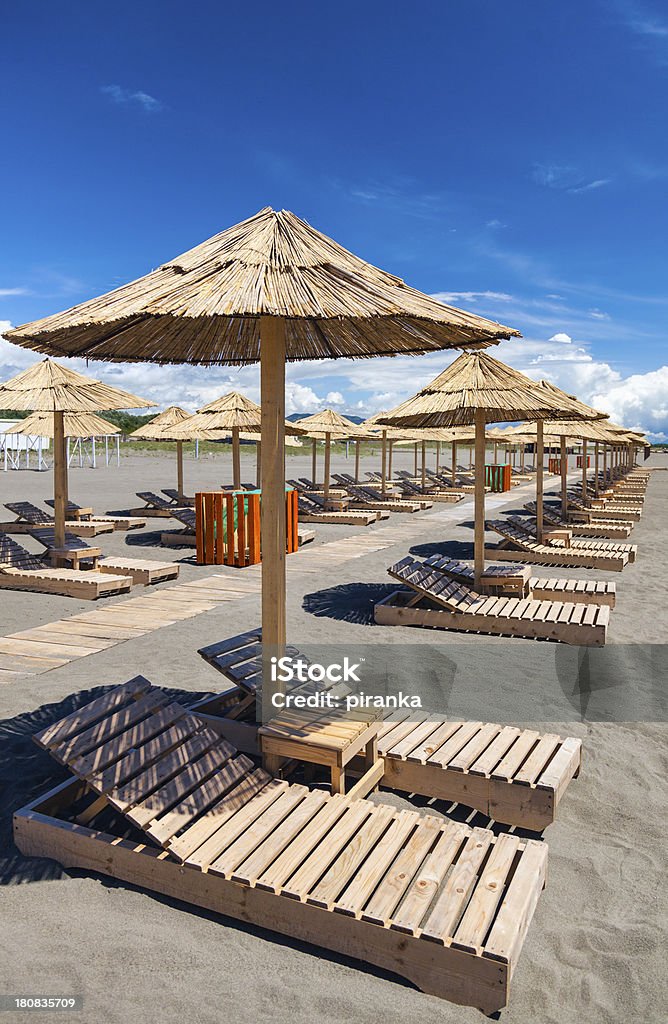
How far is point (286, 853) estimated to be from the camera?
10.1 feet

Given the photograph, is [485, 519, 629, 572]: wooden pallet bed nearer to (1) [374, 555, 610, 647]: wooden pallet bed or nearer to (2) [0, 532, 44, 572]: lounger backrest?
(1) [374, 555, 610, 647]: wooden pallet bed

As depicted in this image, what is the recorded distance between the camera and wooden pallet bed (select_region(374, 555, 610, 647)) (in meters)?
7.03

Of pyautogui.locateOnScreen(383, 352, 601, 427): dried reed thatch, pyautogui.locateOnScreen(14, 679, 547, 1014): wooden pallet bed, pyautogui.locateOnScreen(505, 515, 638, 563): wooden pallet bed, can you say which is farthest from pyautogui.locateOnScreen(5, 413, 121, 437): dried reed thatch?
pyautogui.locateOnScreen(14, 679, 547, 1014): wooden pallet bed

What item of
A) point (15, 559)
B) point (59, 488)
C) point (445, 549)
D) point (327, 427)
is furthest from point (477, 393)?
point (327, 427)

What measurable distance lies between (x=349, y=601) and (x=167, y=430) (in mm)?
9103

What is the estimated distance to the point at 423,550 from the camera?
12984 mm

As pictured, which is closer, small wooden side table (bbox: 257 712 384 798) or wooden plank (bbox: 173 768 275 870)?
wooden plank (bbox: 173 768 275 870)

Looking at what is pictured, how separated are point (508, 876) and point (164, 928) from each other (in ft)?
4.61

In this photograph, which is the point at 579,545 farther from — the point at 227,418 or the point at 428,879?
the point at 428,879

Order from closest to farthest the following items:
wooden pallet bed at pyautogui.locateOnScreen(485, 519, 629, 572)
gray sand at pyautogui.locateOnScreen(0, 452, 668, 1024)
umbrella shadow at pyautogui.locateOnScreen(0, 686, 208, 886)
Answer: gray sand at pyautogui.locateOnScreen(0, 452, 668, 1024) < umbrella shadow at pyautogui.locateOnScreen(0, 686, 208, 886) < wooden pallet bed at pyautogui.locateOnScreen(485, 519, 629, 572)

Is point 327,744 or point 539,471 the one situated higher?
point 539,471

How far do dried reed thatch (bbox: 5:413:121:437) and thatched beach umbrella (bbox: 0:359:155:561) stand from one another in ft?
9.44

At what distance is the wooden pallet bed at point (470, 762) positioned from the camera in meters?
3.68

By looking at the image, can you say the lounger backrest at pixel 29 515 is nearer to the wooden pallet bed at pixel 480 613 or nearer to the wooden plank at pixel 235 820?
the wooden pallet bed at pixel 480 613
